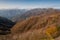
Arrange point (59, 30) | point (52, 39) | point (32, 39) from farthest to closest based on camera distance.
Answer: point (59, 30) → point (32, 39) → point (52, 39)

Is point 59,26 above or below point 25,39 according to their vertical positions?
above

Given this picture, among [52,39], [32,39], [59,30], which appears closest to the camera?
[52,39]

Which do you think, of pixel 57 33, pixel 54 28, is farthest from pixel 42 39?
pixel 54 28

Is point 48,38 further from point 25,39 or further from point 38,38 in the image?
point 25,39

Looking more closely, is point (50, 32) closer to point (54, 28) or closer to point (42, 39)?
point (54, 28)

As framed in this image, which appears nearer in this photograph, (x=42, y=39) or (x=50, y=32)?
(x=42, y=39)

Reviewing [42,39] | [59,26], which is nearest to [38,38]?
[42,39]

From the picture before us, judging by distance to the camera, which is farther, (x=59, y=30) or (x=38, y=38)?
(x=59, y=30)

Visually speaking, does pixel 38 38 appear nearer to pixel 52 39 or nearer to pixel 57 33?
pixel 52 39
